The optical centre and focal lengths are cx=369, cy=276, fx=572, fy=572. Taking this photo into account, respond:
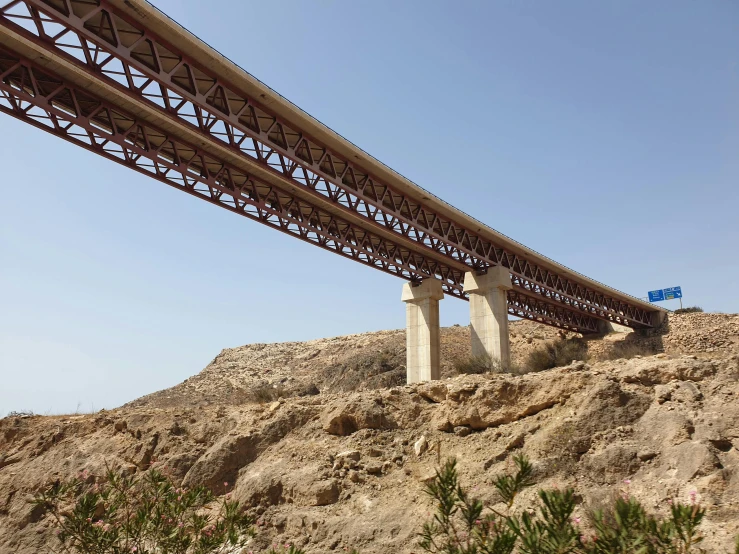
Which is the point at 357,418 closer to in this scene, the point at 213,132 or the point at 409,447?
the point at 409,447

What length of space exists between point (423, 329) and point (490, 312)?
3.98m

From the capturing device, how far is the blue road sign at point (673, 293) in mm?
70312

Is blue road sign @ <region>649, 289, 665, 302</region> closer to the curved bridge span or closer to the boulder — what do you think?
the curved bridge span

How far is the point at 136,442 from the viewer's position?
54.7ft

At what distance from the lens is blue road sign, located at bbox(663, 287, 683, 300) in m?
70.3

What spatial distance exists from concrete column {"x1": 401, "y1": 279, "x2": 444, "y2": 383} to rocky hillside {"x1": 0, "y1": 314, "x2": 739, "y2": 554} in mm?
16873

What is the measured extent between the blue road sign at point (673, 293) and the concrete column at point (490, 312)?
154ft

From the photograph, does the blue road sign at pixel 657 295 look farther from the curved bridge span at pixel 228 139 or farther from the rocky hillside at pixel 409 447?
the rocky hillside at pixel 409 447

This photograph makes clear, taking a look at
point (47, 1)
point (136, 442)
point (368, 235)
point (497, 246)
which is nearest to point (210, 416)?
point (136, 442)

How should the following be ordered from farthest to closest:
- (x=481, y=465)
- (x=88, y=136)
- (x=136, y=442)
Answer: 1. (x=88, y=136)
2. (x=136, y=442)
3. (x=481, y=465)

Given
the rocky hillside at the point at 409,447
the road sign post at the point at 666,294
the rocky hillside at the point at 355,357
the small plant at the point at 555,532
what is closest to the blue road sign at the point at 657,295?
the road sign post at the point at 666,294

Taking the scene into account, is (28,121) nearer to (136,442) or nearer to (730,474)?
(136,442)

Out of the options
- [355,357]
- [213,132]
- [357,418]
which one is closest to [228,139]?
[213,132]

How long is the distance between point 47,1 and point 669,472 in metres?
17.6
